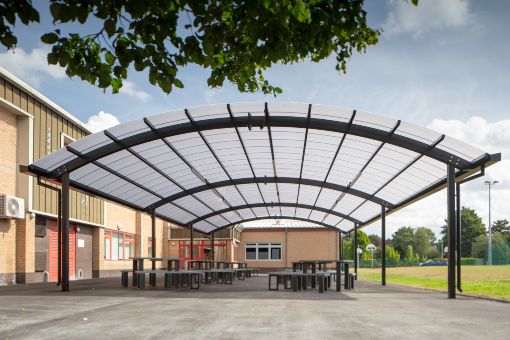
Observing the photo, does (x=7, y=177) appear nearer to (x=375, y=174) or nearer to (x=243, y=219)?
(x=375, y=174)

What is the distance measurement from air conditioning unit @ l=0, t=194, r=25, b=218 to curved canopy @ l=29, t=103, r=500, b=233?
285 cm

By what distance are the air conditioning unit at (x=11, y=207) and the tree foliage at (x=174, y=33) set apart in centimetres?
1514

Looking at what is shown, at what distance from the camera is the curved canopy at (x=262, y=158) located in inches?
592

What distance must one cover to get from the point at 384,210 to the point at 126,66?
1921 centimetres

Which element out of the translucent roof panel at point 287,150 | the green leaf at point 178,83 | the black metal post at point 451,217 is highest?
the translucent roof panel at point 287,150

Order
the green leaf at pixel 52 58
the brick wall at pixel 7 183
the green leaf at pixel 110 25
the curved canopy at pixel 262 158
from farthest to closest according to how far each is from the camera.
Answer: the brick wall at pixel 7 183 → the curved canopy at pixel 262 158 → the green leaf at pixel 52 58 → the green leaf at pixel 110 25

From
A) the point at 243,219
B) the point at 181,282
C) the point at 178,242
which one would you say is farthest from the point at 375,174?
the point at 178,242

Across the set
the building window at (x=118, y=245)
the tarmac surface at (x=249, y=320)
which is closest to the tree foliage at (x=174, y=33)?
the tarmac surface at (x=249, y=320)

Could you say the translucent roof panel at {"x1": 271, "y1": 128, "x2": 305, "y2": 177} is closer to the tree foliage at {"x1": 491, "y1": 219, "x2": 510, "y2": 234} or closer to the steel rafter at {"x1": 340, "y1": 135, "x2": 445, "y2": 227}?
the steel rafter at {"x1": 340, "y1": 135, "x2": 445, "y2": 227}

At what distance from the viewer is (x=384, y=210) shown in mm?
23141

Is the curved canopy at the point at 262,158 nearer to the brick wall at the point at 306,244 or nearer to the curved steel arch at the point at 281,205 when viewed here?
the curved steel arch at the point at 281,205

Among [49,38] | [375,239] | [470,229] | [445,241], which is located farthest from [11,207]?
[375,239]

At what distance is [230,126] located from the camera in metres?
15.9

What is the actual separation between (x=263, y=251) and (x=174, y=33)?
43.6 meters
